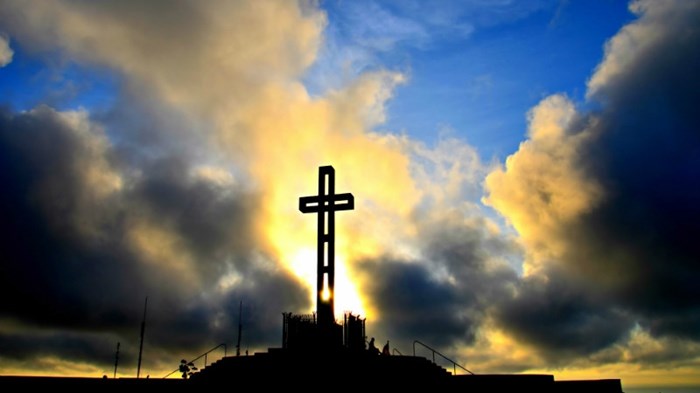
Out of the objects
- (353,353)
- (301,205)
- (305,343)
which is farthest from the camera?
(301,205)

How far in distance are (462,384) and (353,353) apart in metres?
4.31

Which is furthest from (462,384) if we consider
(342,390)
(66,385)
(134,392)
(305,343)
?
(66,385)

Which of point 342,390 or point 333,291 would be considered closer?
point 342,390

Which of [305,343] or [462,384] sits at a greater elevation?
[305,343]

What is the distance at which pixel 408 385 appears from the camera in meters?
20.0

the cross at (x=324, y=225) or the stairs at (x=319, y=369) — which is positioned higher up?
the cross at (x=324, y=225)

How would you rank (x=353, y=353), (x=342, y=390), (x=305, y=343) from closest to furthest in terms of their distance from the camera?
(x=342, y=390) < (x=353, y=353) < (x=305, y=343)

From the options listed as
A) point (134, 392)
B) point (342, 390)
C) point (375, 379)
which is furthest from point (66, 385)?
point (375, 379)

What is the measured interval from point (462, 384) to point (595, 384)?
487cm

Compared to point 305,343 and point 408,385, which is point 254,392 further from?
point 408,385

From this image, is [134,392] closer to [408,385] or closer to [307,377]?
[307,377]

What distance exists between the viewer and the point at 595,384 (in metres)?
20.0

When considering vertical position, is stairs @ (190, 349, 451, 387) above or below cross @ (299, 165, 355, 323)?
below

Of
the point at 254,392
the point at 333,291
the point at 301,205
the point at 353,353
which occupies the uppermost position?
the point at 301,205
